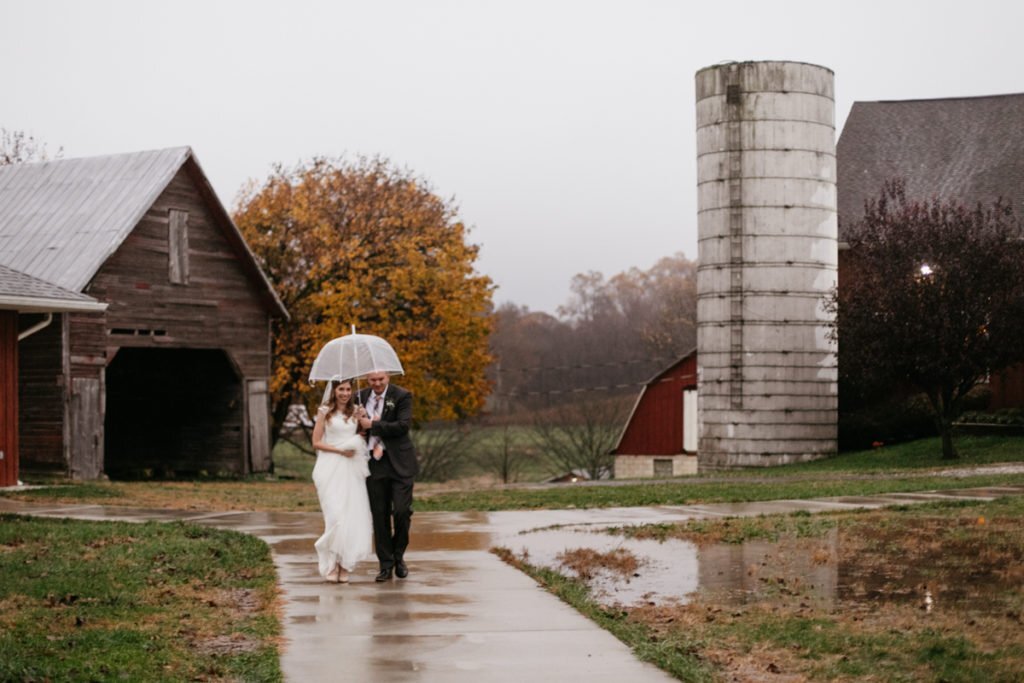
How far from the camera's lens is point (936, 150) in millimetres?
43531

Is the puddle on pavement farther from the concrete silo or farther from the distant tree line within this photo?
the distant tree line

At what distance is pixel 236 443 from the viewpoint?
37.0 m

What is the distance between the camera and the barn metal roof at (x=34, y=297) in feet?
79.5

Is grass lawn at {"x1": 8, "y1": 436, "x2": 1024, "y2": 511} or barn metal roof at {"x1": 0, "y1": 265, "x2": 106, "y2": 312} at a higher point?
barn metal roof at {"x1": 0, "y1": 265, "x2": 106, "y2": 312}

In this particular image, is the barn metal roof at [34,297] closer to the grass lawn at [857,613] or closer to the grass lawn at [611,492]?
the grass lawn at [611,492]

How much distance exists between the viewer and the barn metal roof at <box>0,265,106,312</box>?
24234 mm

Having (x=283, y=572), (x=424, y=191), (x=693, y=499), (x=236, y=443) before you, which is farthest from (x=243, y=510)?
(x=424, y=191)

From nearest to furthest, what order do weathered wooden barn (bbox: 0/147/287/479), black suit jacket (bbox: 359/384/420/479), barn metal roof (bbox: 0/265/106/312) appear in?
black suit jacket (bbox: 359/384/420/479)
barn metal roof (bbox: 0/265/106/312)
weathered wooden barn (bbox: 0/147/287/479)

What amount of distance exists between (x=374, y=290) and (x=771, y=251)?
49.9 ft

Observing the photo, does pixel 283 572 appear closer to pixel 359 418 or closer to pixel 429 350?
pixel 359 418

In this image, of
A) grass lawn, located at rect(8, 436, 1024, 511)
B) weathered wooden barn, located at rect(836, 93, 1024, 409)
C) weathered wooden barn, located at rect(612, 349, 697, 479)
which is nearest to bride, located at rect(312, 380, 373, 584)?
grass lawn, located at rect(8, 436, 1024, 511)

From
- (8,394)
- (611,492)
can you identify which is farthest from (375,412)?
(8,394)

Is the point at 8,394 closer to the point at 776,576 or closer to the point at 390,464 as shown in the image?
the point at 390,464

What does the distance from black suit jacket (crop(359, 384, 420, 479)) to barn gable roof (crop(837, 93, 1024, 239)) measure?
29.6 m
